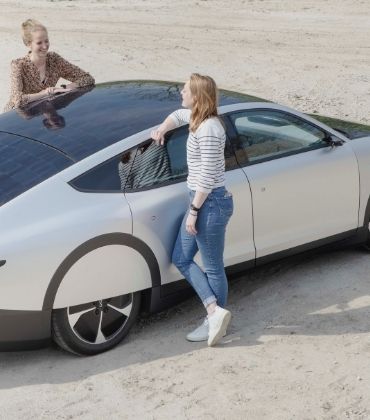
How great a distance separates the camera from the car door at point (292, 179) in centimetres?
598

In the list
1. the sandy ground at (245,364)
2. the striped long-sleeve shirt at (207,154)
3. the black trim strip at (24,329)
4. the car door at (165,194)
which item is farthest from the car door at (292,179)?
the black trim strip at (24,329)

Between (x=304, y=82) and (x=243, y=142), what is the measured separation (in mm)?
8692

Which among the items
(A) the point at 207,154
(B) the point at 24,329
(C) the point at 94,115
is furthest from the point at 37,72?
(B) the point at 24,329

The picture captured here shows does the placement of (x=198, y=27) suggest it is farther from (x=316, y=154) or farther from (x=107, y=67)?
(x=316, y=154)

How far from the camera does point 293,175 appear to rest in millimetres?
6129

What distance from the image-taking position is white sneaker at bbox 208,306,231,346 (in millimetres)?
5430

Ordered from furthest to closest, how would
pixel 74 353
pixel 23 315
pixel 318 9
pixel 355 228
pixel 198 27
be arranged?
1. pixel 318 9
2. pixel 198 27
3. pixel 355 228
4. pixel 74 353
5. pixel 23 315

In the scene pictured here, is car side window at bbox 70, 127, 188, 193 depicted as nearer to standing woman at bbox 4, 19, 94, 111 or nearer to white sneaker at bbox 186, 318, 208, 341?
white sneaker at bbox 186, 318, 208, 341

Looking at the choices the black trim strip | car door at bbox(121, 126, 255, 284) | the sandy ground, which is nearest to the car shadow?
the sandy ground

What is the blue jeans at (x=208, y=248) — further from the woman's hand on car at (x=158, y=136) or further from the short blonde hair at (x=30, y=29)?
the short blonde hair at (x=30, y=29)

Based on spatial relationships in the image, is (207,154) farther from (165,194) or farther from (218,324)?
(218,324)

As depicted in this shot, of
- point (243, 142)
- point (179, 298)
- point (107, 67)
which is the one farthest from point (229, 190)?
point (107, 67)

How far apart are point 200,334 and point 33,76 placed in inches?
102

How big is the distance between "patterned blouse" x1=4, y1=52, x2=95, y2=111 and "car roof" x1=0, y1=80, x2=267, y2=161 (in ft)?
1.12
